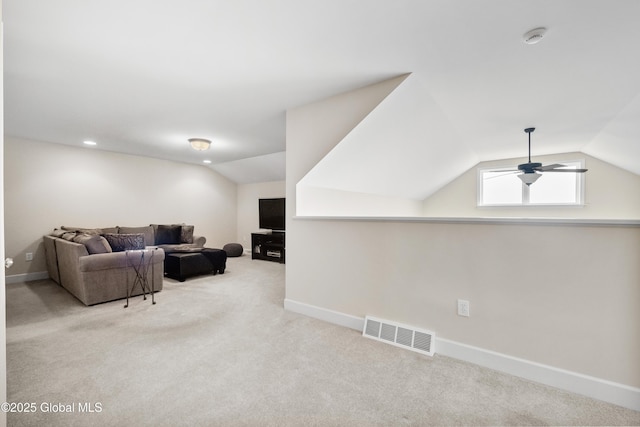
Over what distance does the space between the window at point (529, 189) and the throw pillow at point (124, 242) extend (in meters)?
6.14

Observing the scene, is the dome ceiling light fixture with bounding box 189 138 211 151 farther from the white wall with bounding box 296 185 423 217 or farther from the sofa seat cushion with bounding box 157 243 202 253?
the white wall with bounding box 296 185 423 217

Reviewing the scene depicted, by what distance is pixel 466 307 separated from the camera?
7.17ft

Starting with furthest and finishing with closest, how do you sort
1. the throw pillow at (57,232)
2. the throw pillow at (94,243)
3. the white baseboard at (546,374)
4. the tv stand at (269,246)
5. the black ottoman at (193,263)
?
the tv stand at (269,246), the black ottoman at (193,263), the throw pillow at (57,232), the throw pillow at (94,243), the white baseboard at (546,374)

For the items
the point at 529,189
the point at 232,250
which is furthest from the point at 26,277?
the point at 529,189

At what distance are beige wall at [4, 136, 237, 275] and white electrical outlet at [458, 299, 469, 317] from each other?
624 centimetres

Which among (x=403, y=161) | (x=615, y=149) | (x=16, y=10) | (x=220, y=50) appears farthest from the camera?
(x=615, y=149)

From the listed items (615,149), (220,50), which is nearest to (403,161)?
(220,50)

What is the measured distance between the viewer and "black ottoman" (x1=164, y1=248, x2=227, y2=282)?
4.54 m

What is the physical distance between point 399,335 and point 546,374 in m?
1.00

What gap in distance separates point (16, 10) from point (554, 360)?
13.5 feet

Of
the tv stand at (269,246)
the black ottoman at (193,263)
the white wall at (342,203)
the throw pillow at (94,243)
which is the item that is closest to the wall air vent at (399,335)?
the white wall at (342,203)

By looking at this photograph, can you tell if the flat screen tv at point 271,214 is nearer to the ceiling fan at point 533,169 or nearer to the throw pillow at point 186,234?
the throw pillow at point 186,234

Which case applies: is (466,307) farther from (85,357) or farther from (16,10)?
(16,10)

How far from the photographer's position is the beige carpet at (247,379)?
157 cm
